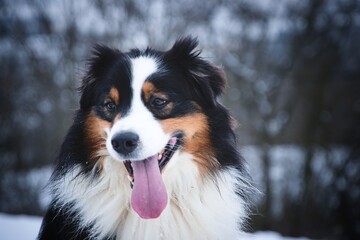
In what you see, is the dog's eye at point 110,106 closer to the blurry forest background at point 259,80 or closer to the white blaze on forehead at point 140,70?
the white blaze on forehead at point 140,70

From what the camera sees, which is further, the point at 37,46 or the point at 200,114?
the point at 37,46

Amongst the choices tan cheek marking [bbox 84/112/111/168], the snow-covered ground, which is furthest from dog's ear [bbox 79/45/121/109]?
the snow-covered ground

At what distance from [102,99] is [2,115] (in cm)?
673

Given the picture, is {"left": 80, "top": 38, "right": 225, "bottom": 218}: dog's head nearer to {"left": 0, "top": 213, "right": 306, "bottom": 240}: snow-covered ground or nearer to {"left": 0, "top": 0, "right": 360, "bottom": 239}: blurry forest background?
{"left": 0, "top": 213, "right": 306, "bottom": 240}: snow-covered ground

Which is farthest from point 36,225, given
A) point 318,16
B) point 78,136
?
point 318,16

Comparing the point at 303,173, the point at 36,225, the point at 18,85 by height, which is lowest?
the point at 303,173

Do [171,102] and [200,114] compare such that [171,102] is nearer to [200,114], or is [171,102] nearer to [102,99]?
[200,114]

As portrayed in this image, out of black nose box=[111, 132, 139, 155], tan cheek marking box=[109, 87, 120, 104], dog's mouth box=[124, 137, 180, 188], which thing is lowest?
dog's mouth box=[124, 137, 180, 188]

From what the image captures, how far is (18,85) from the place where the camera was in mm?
8500

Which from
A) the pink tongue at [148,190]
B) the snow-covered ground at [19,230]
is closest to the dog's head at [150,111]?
the pink tongue at [148,190]

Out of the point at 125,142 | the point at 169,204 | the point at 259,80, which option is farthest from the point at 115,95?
the point at 259,80

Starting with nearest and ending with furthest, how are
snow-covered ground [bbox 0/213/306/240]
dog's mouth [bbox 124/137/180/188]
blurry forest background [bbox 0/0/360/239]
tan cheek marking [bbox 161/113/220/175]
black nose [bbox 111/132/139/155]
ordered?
black nose [bbox 111/132/139/155] → dog's mouth [bbox 124/137/180/188] → tan cheek marking [bbox 161/113/220/175] → snow-covered ground [bbox 0/213/306/240] → blurry forest background [bbox 0/0/360/239]

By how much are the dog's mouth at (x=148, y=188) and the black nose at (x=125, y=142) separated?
0.75 ft

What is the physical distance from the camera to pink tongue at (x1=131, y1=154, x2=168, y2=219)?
2.52m
